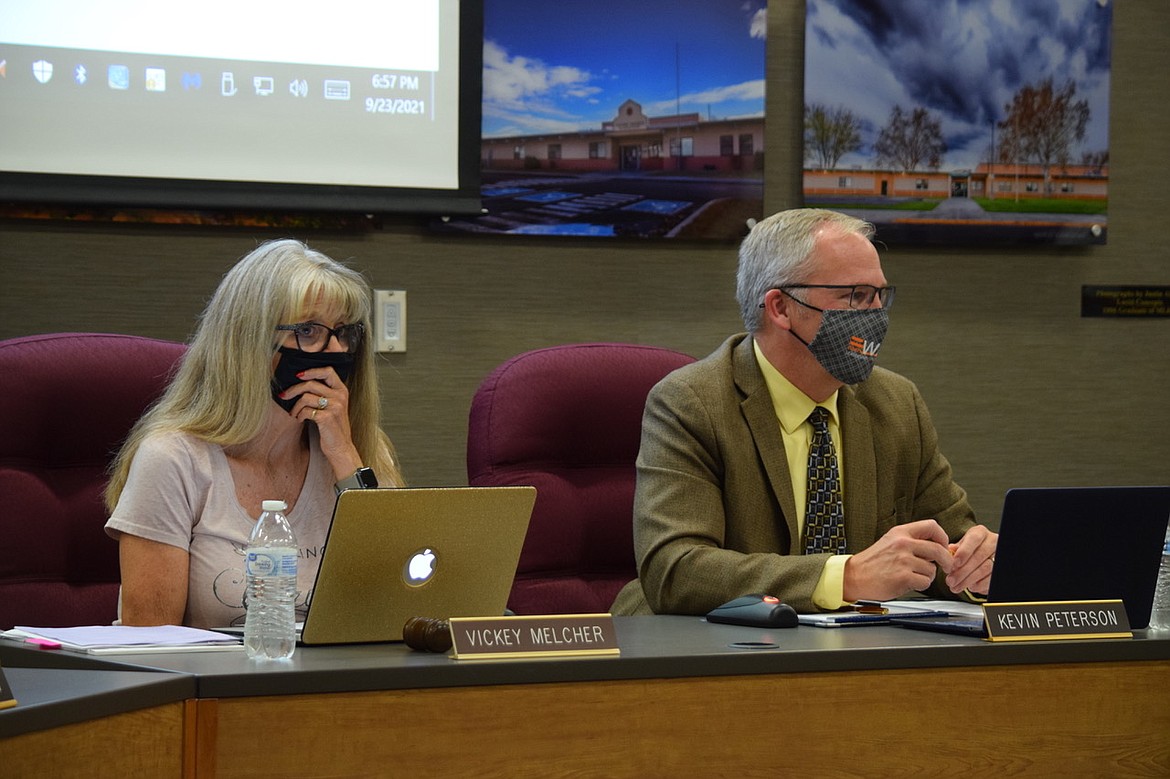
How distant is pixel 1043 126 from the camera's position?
3422 millimetres

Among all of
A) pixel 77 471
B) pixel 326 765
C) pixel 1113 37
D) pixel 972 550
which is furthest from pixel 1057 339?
pixel 326 765

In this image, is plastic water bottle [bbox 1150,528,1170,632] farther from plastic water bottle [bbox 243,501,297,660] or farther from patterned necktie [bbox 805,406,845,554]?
plastic water bottle [bbox 243,501,297,660]

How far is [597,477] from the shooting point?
2.66 metres

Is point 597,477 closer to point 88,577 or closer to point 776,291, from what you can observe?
point 776,291

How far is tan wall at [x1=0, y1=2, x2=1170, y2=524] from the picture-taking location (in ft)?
9.62

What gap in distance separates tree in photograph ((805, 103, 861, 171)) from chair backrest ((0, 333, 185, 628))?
1630mm

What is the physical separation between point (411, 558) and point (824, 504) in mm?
969

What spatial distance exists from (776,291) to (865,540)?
1.55 feet

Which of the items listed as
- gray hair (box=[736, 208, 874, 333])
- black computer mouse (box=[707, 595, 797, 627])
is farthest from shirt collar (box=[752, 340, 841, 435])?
black computer mouse (box=[707, 595, 797, 627])

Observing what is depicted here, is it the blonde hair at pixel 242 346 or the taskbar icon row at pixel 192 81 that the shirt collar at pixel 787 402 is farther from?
the taskbar icon row at pixel 192 81

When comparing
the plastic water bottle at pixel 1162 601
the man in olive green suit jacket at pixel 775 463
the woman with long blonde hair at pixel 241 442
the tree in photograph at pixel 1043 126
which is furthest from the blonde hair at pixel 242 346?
the tree in photograph at pixel 1043 126

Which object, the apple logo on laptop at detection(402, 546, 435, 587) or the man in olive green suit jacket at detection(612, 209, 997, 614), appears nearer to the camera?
the apple logo on laptop at detection(402, 546, 435, 587)

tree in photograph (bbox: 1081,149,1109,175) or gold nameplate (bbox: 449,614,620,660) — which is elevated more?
tree in photograph (bbox: 1081,149,1109,175)

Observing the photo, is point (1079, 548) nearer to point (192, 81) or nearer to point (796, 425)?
point (796, 425)
